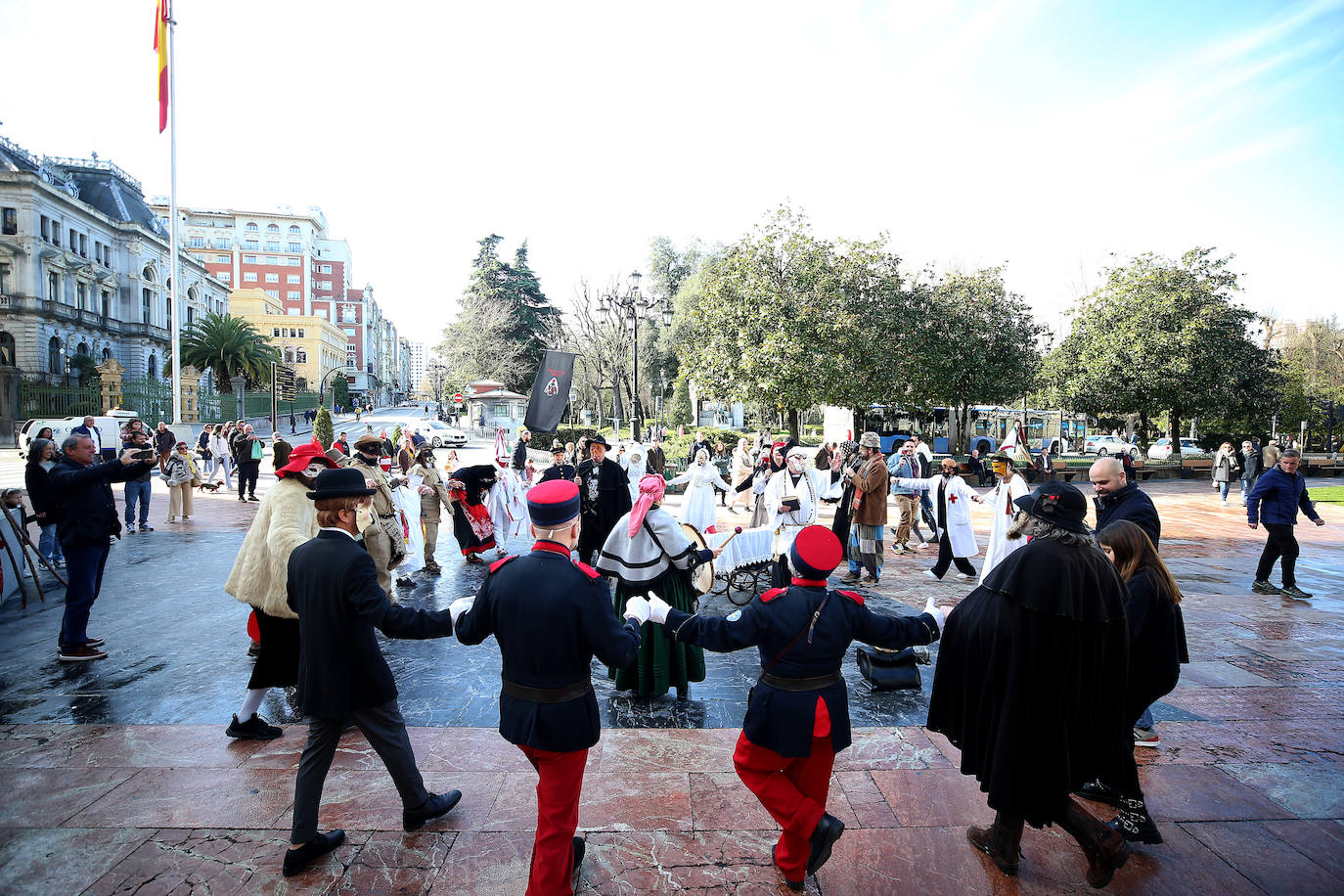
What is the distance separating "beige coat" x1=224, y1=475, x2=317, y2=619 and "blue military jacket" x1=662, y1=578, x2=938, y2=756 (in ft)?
7.88

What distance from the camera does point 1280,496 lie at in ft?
25.8

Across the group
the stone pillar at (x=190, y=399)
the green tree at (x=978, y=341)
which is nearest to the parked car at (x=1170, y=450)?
the green tree at (x=978, y=341)

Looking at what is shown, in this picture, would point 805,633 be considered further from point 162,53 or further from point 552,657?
point 162,53

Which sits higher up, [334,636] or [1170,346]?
[1170,346]

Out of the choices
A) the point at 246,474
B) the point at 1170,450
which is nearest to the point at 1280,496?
the point at 246,474

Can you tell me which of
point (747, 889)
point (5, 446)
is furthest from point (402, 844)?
point (5, 446)

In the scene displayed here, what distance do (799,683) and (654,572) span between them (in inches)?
78.8

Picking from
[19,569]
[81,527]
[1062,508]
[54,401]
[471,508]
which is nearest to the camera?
[1062,508]

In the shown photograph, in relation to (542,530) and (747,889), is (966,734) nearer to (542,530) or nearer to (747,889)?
(747,889)

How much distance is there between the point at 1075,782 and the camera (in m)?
2.90

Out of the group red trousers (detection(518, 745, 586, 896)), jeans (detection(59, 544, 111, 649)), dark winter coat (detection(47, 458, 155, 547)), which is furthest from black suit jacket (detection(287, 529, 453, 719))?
jeans (detection(59, 544, 111, 649))

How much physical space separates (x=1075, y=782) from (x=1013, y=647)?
67 centimetres

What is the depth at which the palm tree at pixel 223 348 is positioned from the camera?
148 feet

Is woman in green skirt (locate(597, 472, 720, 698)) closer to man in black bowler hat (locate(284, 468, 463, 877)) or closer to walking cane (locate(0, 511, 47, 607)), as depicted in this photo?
man in black bowler hat (locate(284, 468, 463, 877))
